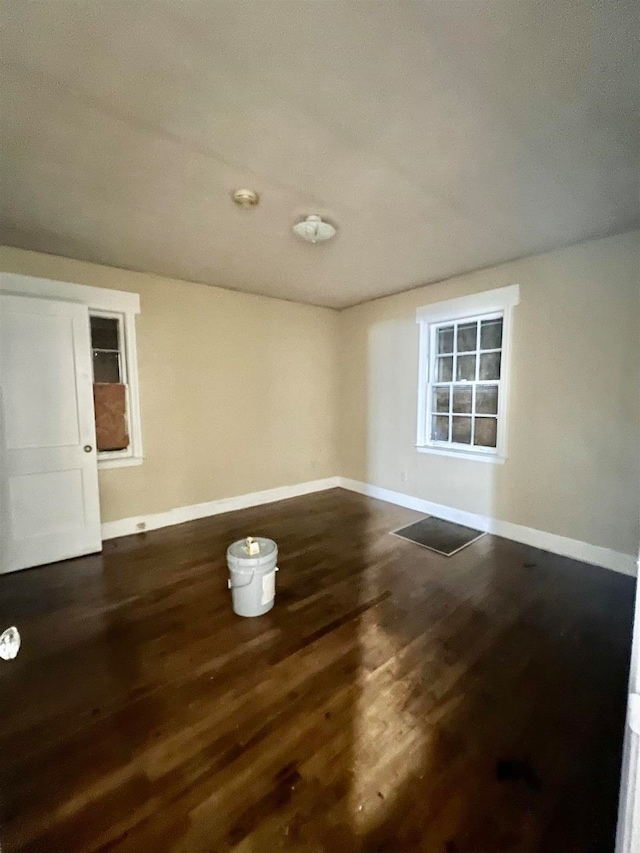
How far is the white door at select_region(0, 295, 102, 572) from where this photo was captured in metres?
2.85

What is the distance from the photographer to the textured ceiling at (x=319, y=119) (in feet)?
4.05

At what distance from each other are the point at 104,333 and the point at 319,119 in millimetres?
2879

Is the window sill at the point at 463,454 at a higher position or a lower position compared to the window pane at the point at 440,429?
lower

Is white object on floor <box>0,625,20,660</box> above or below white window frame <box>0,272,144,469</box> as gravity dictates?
below

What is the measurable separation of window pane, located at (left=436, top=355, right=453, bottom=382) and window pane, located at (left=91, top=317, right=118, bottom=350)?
3.47 m

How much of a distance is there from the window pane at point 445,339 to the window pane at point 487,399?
60 cm

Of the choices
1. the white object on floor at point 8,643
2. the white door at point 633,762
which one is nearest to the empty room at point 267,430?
the white door at point 633,762

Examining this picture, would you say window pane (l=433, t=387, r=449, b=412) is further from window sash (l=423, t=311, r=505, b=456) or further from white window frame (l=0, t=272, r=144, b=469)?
white window frame (l=0, t=272, r=144, b=469)

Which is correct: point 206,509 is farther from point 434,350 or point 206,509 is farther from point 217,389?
point 434,350

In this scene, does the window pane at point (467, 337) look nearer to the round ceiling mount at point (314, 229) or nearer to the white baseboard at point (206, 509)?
the round ceiling mount at point (314, 229)

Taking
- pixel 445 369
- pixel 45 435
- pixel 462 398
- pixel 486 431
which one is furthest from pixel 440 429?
pixel 45 435

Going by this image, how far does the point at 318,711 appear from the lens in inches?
63.4

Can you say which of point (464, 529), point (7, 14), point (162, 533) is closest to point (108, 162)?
point (7, 14)

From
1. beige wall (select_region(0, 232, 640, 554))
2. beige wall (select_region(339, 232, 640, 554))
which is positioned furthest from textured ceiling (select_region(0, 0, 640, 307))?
beige wall (select_region(0, 232, 640, 554))
